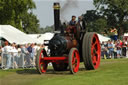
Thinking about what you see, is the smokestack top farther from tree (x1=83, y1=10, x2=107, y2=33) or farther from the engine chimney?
tree (x1=83, y1=10, x2=107, y2=33)

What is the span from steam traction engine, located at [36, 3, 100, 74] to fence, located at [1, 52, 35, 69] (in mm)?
3921

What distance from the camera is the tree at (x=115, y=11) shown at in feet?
234

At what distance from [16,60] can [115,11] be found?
57501 mm

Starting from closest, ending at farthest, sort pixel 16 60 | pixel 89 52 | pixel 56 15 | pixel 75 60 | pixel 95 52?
pixel 75 60
pixel 89 52
pixel 56 15
pixel 95 52
pixel 16 60

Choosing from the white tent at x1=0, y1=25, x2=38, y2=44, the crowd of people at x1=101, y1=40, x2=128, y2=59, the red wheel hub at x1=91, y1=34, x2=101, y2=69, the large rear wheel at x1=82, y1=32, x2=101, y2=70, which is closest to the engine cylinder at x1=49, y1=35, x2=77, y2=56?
the large rear wheel at x1=82, y1=32, x2=101, y2=70

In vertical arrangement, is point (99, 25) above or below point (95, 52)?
above

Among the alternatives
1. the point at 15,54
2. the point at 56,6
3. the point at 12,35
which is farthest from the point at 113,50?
the point at 56,6

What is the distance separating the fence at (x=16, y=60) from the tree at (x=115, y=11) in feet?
178

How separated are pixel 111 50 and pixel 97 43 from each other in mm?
12295

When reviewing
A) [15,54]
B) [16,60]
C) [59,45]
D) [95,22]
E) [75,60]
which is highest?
[95,22]

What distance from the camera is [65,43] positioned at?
13.0 m

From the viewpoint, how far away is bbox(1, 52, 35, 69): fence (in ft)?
57.7

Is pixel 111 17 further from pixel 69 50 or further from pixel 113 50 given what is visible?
pixel 69 50

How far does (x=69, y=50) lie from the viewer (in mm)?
13430
